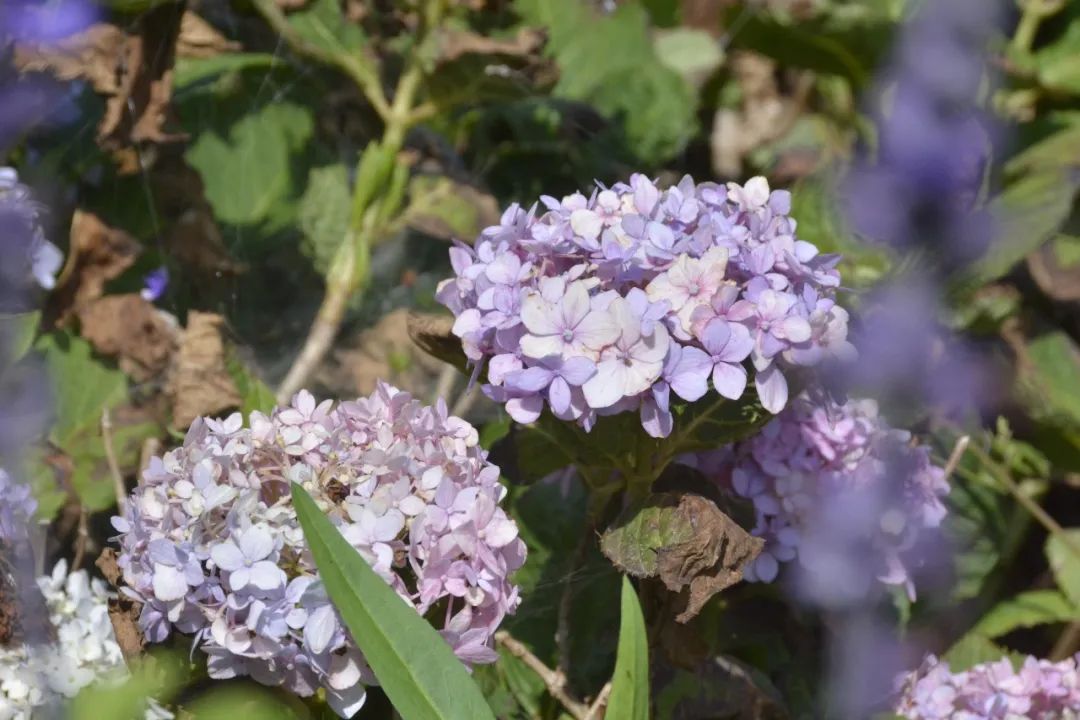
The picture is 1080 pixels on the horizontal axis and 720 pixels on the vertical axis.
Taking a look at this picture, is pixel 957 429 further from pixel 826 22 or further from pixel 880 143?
pixel 826 22

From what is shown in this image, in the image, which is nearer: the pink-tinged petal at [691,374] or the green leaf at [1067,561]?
the pink-tinged petal at [691,374]

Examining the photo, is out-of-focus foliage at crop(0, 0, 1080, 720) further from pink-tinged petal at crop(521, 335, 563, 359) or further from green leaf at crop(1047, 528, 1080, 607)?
pink-tinged petal at crop(521, 335, 563, 359)

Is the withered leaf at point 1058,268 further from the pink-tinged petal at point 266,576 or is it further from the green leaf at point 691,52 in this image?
the pink-tinged petal at point 266,576

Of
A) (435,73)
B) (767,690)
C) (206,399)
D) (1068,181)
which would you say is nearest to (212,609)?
(206,399)

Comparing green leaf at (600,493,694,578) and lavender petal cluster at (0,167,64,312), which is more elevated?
green leaf at (600,493,694,578)

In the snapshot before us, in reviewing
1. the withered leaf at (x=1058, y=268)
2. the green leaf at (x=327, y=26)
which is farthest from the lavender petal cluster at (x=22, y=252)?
the withered leaf at (x=1058, y=268)

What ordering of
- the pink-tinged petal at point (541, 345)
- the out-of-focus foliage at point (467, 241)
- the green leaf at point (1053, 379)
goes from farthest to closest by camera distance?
the green leaf at point (1053, 379)
the out-of-focus foliage at point (467, 241)
the pink-tinged petal at point (541, 345)

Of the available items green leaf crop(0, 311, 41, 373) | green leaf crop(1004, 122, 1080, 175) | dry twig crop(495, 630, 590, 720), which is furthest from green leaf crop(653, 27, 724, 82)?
dry twig crop(495, 630, 590, 720)
